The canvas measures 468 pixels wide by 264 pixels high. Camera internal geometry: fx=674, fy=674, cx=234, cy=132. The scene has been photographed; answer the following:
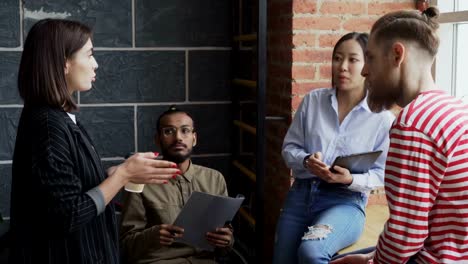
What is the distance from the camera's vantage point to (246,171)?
11.7 ft

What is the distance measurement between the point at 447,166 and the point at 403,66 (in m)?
0.28

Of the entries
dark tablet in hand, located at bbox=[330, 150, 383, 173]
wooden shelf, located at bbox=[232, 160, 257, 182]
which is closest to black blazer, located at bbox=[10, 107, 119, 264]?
dark tablet in hand, located at bbox=[330, 150, 383, 173]

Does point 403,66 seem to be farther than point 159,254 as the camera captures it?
No

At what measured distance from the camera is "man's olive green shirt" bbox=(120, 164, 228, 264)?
274 centimetres

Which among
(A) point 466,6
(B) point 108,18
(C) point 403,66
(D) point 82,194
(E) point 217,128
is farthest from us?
(E) point 217,128

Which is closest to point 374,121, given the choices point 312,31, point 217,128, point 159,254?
point 312,31

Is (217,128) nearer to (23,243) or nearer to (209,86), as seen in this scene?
(209,86)

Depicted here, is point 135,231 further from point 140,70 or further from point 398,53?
point 398,53

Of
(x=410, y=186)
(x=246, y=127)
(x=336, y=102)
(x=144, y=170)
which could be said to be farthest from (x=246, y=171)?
(x=410, y=186)

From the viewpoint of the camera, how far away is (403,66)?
167 cm

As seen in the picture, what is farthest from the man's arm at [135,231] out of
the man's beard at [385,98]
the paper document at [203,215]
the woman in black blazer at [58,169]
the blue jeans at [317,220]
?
the man's beard at [385,98]

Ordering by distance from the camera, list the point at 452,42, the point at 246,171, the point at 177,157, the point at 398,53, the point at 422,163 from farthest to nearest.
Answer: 1. the point at 246,171
2. the point at 452,42
3. the point at 177,157
4. the point at 398,53
5. the point at 422,163

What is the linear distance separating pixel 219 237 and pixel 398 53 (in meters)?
1.29

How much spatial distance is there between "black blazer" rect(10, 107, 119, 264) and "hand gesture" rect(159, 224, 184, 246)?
608mm
